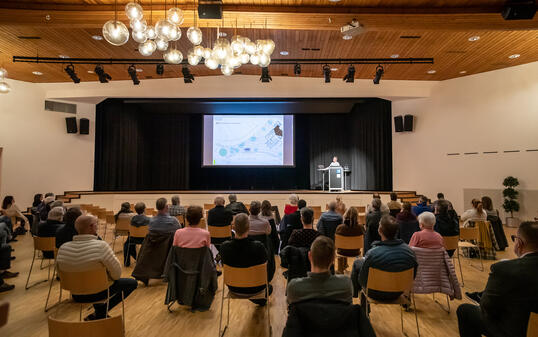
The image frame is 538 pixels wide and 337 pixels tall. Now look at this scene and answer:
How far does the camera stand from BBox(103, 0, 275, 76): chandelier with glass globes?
3.33 m

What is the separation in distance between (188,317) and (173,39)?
10.4 feet

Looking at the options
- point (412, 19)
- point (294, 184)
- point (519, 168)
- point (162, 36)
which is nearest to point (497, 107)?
point (519, 168)

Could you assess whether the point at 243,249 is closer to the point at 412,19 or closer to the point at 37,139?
the point at 412,19

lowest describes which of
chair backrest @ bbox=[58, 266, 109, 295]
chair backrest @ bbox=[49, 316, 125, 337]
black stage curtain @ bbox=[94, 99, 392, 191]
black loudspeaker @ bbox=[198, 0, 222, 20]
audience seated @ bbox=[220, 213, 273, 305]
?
chair backrest @ bbox=[58, 266, 109, 295]

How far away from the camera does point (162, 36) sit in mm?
3779


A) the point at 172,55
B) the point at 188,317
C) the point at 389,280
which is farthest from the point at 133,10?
the point at 389,280

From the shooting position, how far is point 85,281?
9.12 ft

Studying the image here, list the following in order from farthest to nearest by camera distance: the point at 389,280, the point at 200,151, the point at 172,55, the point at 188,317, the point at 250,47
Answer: the point at 200,151
the point at 172,55
the point at 250,47
the point at 188,317
the point at 389,280

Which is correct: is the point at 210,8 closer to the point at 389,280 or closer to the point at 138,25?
the point at 138,25

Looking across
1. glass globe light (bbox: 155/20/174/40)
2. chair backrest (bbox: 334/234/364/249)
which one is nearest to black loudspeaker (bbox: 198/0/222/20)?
glass globe light (bbox: 155/20/174/40)

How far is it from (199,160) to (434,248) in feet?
38.5

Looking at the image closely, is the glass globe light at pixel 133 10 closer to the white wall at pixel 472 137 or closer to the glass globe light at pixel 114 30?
the glass globe light at pixel 114 30

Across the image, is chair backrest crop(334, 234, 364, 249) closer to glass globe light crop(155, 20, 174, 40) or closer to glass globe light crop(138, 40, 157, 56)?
glass globe light crop(155, 20, 174, 40)

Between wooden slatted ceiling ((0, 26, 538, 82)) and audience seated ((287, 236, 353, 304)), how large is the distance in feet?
21.3
